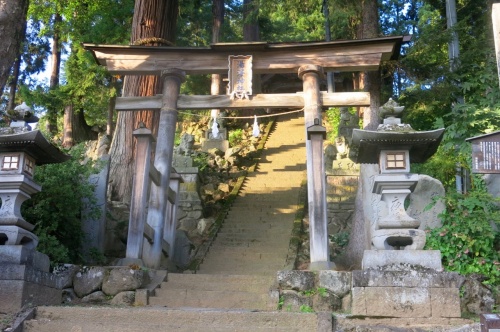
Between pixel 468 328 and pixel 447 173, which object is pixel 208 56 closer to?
pixel 447 173

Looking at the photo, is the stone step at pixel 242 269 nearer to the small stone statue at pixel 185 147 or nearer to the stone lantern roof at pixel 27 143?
the stone lantern roof at pixel 27 143

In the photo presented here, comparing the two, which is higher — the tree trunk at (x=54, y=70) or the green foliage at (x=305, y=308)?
the tree trunk at (x=54, y=70)

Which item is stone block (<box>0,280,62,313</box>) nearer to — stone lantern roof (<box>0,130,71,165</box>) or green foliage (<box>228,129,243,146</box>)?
stone lantern roof (<box>0,130,71,165</box>)

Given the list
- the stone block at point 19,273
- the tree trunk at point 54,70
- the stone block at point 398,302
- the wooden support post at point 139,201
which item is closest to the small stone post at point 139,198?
the wooden support post at point 139,201

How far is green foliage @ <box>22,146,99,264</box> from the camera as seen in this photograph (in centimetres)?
881

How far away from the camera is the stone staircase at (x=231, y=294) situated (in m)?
6.66

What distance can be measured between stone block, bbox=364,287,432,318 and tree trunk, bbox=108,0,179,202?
781cm

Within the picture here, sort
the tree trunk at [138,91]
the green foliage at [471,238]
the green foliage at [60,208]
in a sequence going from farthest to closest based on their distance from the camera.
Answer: the tree trunk at [138,91] < the green foliage at [60,208] < the green foliage at [471,238]

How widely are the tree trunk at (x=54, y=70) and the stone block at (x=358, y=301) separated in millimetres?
16225

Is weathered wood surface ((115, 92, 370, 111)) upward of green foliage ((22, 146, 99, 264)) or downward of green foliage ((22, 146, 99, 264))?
upward

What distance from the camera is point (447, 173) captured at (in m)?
12.9

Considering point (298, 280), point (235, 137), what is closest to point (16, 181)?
point (298, 280)

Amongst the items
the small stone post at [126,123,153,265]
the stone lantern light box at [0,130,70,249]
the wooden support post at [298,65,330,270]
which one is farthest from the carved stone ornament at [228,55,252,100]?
the stone lantern light box at [0,130,70,249]

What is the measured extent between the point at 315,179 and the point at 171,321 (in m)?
3.69
